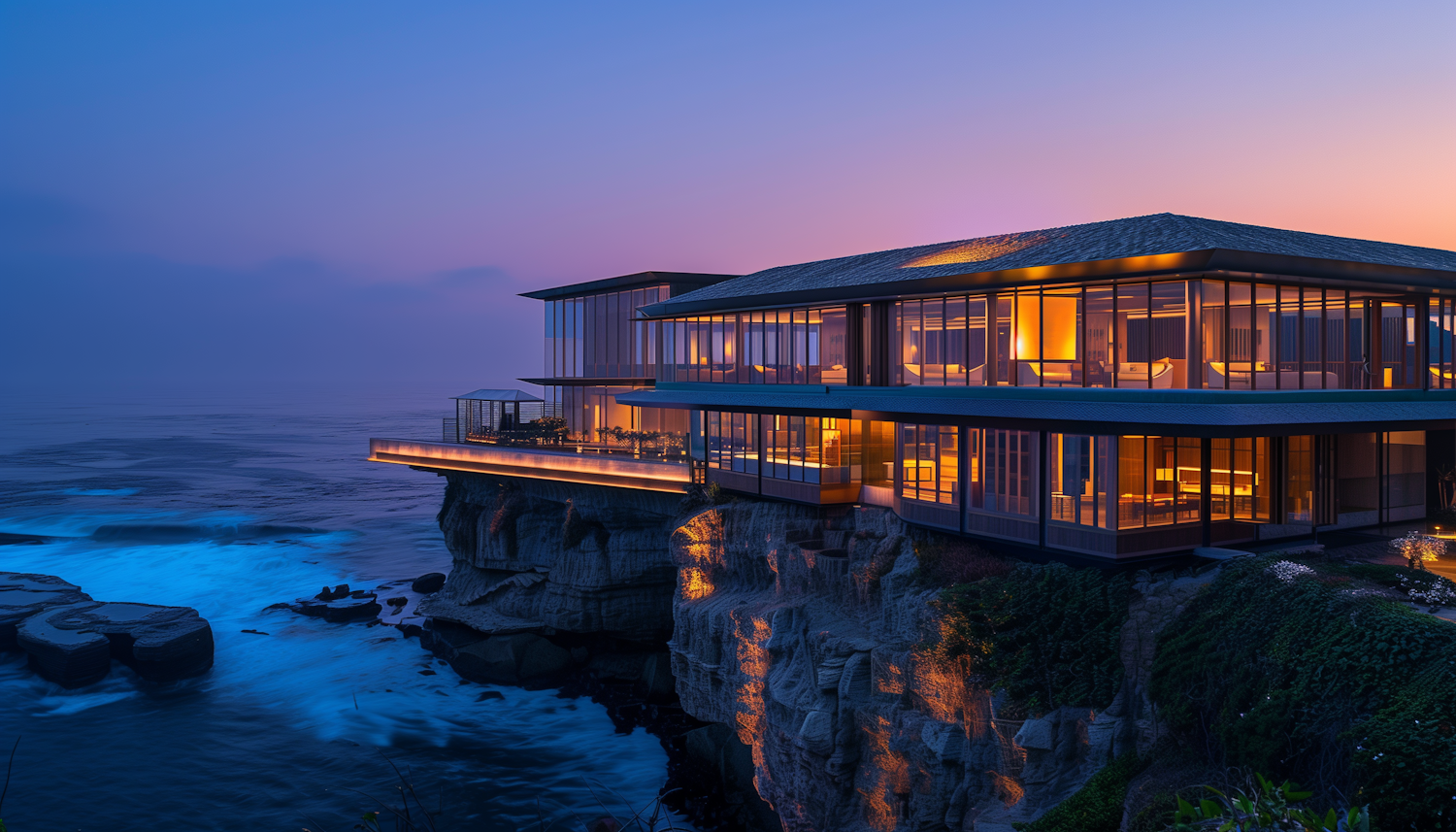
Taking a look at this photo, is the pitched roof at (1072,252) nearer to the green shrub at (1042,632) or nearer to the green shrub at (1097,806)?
the green shrub at (1042,632)

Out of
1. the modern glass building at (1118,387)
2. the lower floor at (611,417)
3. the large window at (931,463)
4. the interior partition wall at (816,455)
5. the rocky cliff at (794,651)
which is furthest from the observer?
the lower floor at (611,417)

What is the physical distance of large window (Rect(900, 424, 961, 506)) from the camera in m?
24.9

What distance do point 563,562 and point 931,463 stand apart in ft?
71.3

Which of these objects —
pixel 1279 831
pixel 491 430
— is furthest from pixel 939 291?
pixel 491 430

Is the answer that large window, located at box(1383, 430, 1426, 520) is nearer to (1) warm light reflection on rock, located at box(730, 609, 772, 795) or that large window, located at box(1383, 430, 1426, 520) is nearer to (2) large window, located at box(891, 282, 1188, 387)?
(2) large window, located at box(891, 282, 1188, 387)

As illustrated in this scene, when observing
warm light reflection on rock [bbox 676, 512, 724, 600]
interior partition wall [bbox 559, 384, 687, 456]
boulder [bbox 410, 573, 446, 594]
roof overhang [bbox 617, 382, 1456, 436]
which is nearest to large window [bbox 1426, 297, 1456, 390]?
roof overhang [bbox 617, 382, 1456, 436]

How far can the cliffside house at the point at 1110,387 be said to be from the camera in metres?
20.9

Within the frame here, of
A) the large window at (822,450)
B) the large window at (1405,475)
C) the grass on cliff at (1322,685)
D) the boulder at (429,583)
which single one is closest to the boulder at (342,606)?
the boulder at (429,583)

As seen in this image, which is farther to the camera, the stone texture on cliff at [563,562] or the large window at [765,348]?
the stone texture on cliff at [563,562]

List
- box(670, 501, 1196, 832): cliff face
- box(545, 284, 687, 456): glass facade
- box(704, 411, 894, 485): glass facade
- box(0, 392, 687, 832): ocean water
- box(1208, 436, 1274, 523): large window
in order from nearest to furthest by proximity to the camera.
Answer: box(670, 501, 1196, 832): cliff face < box(1208, 436, 1274, 523): large window < box(704, 411, 894, 485): glass facade < box(0, 392, 687, 832): ocean water < box(545, 284, 687, 456): glass facade

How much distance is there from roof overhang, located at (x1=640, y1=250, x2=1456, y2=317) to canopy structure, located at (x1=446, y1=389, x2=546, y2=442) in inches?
988

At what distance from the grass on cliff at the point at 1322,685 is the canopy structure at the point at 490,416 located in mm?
38256

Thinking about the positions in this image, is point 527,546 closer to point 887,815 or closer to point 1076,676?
point 887,815

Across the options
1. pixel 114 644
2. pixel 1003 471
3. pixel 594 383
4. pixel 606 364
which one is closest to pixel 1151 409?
pixel 1003 471
